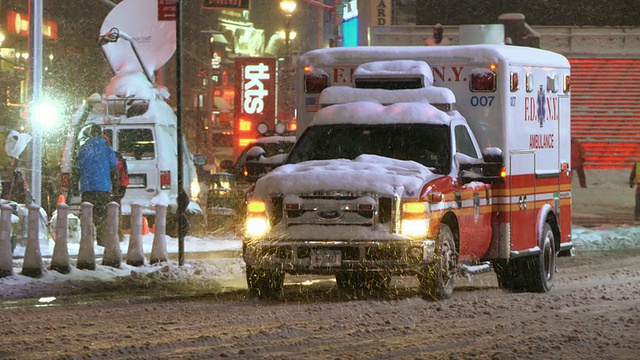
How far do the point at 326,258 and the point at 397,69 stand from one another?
252cm

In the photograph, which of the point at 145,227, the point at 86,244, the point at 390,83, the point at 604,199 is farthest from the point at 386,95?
the point at 604,199

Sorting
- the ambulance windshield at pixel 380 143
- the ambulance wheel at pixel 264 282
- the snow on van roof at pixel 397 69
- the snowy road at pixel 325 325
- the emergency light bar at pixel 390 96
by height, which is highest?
the snow on van roof at pixel 397 69

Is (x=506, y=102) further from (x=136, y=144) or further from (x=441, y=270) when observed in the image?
(x=136, y=144)

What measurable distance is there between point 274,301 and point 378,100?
7.76 feet

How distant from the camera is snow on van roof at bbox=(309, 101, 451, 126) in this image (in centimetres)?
1356

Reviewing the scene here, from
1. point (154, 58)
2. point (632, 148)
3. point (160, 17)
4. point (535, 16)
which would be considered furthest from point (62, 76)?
point (160, 17)

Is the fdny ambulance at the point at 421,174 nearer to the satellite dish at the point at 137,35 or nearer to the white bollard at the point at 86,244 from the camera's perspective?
the white bollard at the point at 86,244

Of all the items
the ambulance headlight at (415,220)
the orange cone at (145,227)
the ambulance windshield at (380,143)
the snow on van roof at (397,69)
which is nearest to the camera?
the ambulance headlight at (415,220)

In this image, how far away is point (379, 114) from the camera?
13773mm

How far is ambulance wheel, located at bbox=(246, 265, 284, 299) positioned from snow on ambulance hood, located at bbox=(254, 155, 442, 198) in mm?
792

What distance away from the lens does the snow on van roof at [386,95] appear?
13.8 metres

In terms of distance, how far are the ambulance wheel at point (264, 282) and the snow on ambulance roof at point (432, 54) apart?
266 centimetres

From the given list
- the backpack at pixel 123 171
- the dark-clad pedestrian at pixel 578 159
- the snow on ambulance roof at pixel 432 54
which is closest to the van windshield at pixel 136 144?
the backpack at pixel 123 171

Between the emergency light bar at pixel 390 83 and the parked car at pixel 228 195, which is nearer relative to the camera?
the emergency light bar at pixel 390 83
